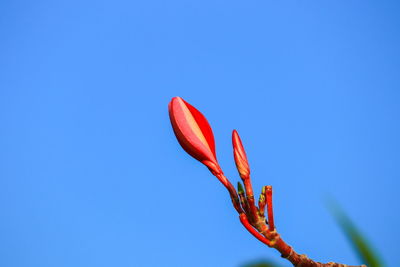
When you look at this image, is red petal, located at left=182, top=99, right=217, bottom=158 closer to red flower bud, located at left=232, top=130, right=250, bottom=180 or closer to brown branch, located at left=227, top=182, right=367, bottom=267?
red flower bud, located at left=232, top=130, right=250, bottom=180

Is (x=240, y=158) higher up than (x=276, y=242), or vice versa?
(x=240, y=158)

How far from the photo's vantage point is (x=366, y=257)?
47 cm

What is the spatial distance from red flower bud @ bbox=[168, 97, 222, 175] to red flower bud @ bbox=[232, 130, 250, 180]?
1.9 inches

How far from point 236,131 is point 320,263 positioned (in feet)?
1.22

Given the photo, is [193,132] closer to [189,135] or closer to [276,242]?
[189,135]

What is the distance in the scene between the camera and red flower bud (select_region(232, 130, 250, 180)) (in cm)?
89

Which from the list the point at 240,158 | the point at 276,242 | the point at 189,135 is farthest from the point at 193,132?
the point at 276,242

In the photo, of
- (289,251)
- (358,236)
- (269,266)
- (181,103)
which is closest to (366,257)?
(358,236)

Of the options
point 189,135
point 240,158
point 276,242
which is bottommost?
point 276,242

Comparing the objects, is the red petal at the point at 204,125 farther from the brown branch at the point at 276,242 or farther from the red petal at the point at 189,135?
the brown branch at the point at 276,242

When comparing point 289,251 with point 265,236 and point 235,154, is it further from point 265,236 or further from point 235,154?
point 235,154

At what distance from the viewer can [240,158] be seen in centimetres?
91

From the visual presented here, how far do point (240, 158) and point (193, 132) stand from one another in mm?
127

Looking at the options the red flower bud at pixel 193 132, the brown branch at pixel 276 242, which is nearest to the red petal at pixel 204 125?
the red flower bud at pixel 193 132
